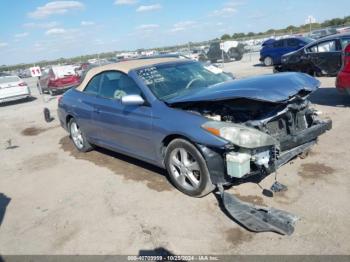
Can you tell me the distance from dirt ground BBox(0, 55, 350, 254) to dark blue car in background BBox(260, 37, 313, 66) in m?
13.5

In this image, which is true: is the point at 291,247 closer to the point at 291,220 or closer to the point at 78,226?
the point at 291,220

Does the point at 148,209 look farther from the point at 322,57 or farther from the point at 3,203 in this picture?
the point at 322,57

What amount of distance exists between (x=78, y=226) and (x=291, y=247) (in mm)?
2451

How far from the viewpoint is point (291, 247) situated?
10.5 ft

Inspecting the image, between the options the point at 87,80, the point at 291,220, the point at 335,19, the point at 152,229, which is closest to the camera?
the point at 291,220

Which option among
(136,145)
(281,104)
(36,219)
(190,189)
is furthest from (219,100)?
(36,219)

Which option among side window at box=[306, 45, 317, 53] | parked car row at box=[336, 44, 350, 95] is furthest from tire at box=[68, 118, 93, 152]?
side window at box=[306, 45, 317, 53]

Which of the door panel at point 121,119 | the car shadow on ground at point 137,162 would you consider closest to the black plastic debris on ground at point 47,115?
the car shadow on ground at point 137,162

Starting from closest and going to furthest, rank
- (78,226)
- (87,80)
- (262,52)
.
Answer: (78,226), (87,80), (262,52)

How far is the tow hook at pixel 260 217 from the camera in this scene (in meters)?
3.42

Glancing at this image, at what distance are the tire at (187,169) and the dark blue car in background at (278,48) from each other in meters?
16.1

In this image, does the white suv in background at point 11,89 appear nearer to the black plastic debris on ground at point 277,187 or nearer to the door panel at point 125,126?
the door panel at point 125,126

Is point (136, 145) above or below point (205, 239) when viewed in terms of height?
above

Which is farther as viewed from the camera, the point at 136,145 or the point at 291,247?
the point at 136,145
